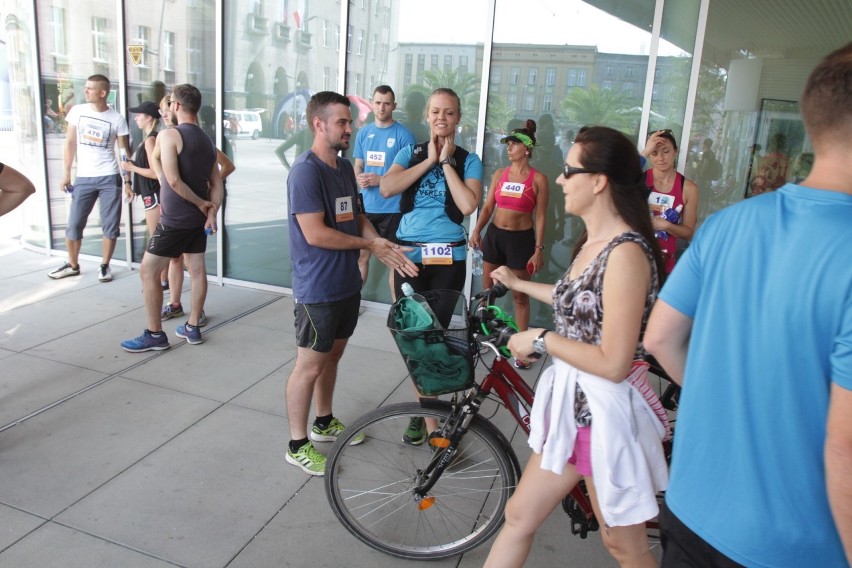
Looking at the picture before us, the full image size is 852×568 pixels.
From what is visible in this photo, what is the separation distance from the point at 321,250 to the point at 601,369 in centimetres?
165

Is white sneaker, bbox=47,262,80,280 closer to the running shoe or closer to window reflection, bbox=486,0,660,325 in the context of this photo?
the running shoe

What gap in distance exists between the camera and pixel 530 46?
5324mm

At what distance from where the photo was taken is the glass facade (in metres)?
4.96

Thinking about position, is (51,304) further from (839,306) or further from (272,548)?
(839,306)

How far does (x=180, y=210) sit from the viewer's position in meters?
4.66

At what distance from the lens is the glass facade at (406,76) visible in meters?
4.96

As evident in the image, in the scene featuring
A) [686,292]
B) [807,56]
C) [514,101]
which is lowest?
[686,292]

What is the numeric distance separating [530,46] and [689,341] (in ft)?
14.6

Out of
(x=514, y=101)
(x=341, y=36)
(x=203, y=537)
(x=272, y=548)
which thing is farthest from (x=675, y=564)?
(x=341, y=36)

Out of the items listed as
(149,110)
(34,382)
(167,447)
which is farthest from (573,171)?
(149,110)

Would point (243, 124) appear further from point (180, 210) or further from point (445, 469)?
point (445, 469)

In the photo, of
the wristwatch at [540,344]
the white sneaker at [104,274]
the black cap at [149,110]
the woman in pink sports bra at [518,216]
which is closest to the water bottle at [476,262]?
the woman in pink sports bra at [518,216]

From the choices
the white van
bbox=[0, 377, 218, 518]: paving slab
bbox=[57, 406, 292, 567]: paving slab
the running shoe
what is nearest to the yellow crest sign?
the white van

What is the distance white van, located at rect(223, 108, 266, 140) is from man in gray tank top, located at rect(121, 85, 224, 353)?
4.66 ft
